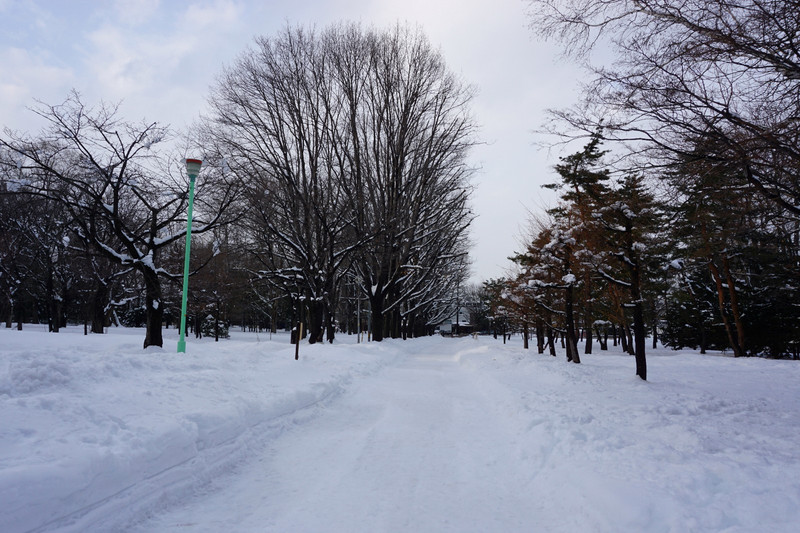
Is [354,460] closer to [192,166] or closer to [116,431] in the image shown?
[116,431]

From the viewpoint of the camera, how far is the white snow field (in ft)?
12.0

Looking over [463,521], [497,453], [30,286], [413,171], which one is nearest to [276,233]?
[413,171]

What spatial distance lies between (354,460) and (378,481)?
0.76 m

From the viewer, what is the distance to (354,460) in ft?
17.6

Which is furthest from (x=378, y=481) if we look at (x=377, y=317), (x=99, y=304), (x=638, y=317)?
(x=99, y=304)

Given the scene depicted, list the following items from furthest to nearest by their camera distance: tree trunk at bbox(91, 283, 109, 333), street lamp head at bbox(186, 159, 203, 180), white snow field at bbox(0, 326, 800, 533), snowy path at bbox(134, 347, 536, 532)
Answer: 1. tree trunk at bbox(91, 283, 109, 333)
2. street lamp head at bbox(186, 159, 203, 180)
3. snowy path at bbox(134, 347, 536, 532)
4. white snow field at bbox(0, 326, 800, 533)

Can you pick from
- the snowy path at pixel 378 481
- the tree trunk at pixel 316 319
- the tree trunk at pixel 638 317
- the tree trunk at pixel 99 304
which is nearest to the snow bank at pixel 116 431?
the snowy path at pixel 378 481

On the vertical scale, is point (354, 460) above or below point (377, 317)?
below

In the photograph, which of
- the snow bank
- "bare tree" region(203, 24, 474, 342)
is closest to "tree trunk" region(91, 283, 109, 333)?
"bare tree" region(203, 24, 474, 342)

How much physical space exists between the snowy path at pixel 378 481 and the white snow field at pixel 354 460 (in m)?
0.02

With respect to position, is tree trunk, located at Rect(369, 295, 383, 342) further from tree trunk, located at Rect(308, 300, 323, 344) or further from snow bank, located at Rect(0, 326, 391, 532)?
snow bank, located at Rect(0, 326, 391, 532)

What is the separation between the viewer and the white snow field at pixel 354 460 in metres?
3.64

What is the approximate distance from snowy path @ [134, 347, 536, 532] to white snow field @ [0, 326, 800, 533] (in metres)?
0.02

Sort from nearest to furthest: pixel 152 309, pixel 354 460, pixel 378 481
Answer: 1. pixel 378 481
2. pixel 354 460
3. pixel 152 309
